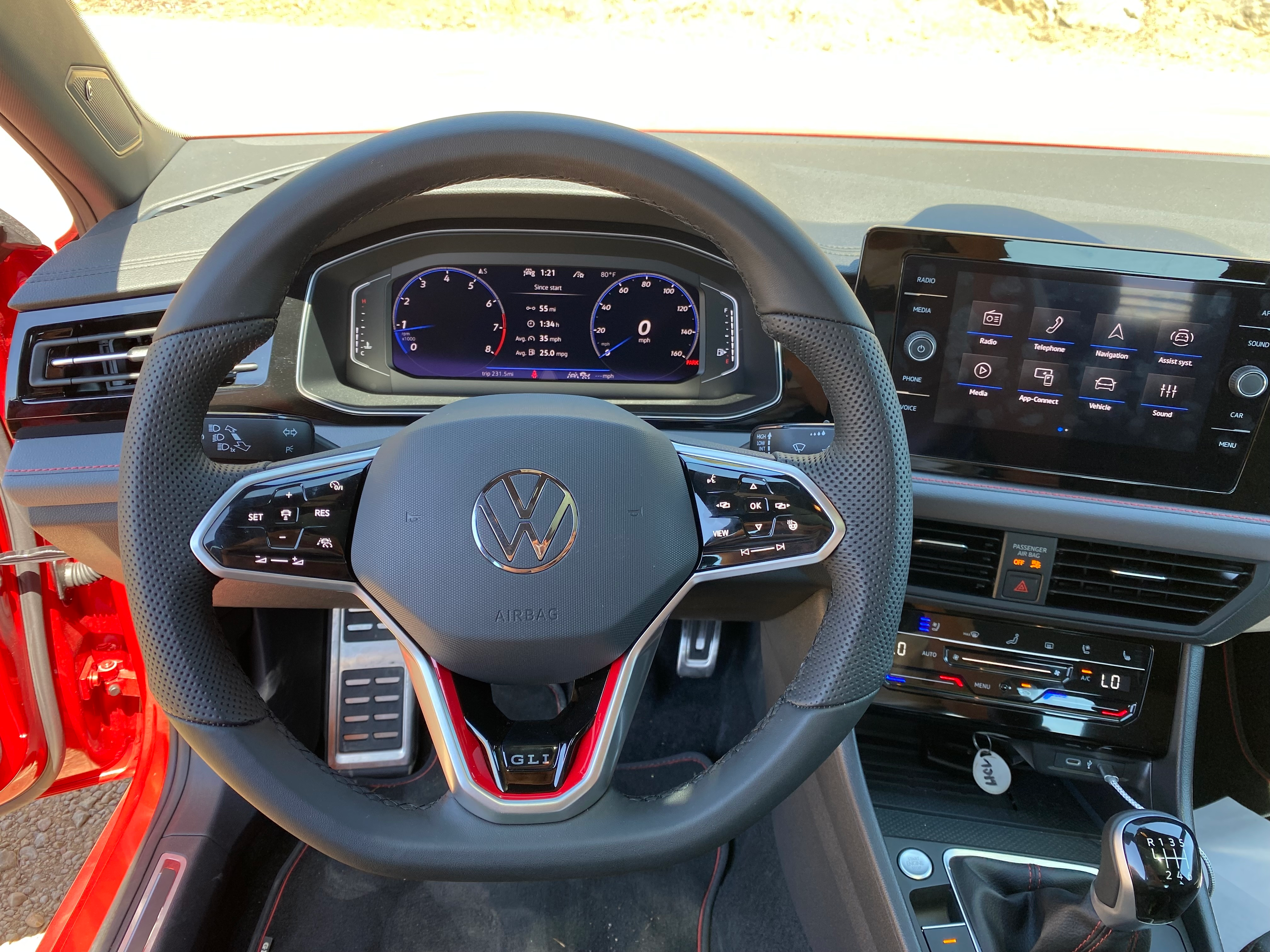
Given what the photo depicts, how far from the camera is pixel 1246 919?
4.91ft

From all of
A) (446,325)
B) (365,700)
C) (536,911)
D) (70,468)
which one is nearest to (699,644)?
(536,911)

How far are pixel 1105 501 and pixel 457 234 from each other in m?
1.07

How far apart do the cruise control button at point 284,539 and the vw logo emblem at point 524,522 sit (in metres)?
0.18

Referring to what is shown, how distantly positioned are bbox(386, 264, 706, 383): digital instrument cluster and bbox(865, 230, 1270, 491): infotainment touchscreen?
331 mm

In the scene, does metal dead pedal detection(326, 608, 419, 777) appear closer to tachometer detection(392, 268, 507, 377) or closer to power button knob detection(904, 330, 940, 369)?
tachometer detection(392, 268, 507, 377)

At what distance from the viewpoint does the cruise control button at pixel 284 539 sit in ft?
2.90

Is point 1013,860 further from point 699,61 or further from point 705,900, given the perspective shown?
point 699,61

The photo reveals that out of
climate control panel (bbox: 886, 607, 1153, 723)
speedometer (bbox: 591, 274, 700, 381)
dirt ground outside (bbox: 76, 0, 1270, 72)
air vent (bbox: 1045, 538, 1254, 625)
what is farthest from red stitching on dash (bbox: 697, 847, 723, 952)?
dirt ground outside (bbox: 76, 0, 1270, 72)

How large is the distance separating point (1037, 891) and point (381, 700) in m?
1.27

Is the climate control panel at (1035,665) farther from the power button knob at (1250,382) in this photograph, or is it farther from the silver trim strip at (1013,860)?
the power button knob at (1250,382)

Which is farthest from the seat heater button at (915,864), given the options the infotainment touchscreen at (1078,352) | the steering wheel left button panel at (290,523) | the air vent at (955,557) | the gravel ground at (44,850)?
the gravel ground at (44,850)

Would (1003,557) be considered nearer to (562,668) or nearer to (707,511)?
(707,511)

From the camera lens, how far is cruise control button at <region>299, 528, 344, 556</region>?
2.94 feet

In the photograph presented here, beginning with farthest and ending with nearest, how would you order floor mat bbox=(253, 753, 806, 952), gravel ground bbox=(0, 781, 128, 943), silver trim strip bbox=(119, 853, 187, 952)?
gravel ground bbox=(0, 781, 128, 943) < floor mat bbox=(253, 753, 806, 952) < silver trim strip bbox=(119, 853, 187, 952)
